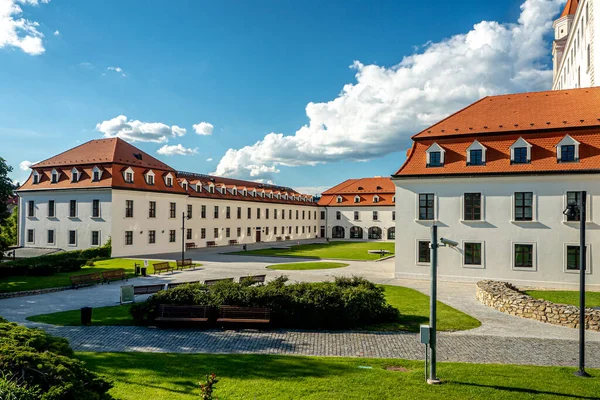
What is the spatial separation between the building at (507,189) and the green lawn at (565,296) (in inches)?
63.7

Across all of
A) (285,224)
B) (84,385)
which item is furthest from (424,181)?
(285,224)

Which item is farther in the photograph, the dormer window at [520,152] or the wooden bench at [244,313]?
the dormer window at [520,152]

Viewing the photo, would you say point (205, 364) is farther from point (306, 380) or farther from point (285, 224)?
point (285, 224)

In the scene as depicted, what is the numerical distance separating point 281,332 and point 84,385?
8406 mm

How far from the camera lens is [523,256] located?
2248 centimetres

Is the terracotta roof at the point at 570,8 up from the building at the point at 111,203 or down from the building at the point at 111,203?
up

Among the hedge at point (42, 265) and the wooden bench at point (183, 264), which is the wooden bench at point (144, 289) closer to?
the wooden bench at point (183, 264)

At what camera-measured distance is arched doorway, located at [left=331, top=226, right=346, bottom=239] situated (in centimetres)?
7050

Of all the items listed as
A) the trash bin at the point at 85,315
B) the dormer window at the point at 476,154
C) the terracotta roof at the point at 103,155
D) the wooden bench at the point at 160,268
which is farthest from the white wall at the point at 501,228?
the terracotta roof at the point at 103,155

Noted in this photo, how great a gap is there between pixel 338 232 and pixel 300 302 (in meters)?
57.8

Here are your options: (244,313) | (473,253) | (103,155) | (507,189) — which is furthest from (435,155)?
(103,155)

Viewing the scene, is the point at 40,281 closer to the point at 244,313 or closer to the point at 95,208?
the point at 95,208

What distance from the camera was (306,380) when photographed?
8.50 meters

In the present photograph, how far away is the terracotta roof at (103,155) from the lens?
128 ft
